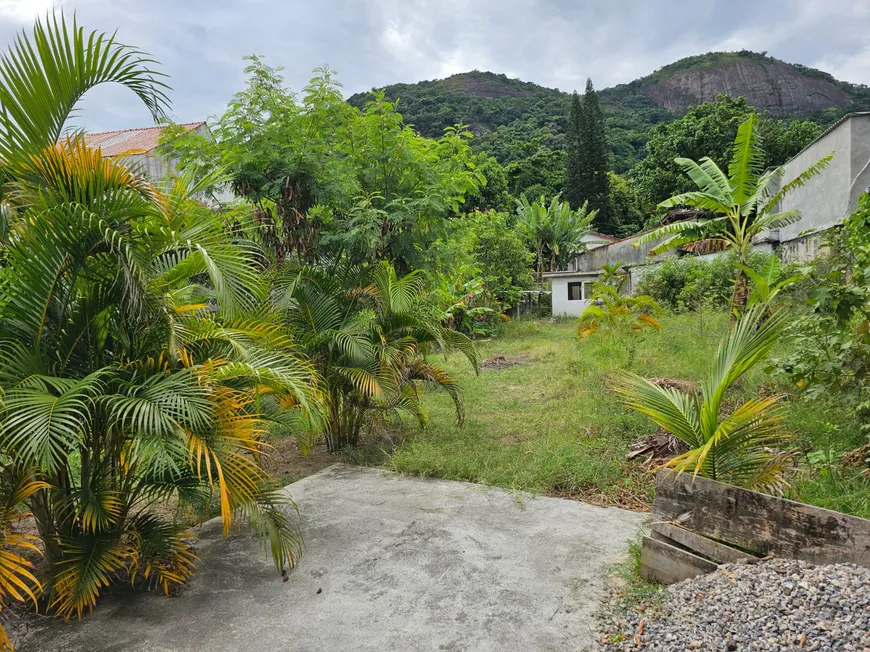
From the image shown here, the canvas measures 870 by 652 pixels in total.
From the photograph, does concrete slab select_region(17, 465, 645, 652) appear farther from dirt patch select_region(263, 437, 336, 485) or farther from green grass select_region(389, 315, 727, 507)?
dirt patch select_region(263, 437, 336, 485)

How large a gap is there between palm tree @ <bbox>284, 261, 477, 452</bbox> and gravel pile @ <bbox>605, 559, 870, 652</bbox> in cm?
341

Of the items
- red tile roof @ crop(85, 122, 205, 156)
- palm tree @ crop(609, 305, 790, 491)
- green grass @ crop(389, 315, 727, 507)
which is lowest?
green grass @ crop(389, 315, 727, 507)

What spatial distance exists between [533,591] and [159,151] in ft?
19.4

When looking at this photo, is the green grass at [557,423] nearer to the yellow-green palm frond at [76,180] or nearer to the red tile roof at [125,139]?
the yellow-green palm frond at [76,180]

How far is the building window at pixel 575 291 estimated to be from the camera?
76.1 feet

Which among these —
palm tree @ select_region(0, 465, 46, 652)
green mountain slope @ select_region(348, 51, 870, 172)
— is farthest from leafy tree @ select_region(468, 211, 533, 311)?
palm tree @ select_region(0, 465, 46, 652)

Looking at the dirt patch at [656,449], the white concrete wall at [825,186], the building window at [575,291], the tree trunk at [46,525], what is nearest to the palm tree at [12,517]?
the tree trunk at [46,525]

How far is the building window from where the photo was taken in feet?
76.1

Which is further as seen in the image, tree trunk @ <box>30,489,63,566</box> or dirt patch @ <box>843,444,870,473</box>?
dirt patch @ <box>843,444,870,473</box>

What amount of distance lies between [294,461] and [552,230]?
22245mm

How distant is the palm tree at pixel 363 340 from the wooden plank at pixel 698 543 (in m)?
3.03

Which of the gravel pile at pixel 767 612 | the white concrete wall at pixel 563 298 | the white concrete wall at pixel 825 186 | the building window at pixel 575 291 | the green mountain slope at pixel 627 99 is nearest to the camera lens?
the gravel pile at pixel 767 612

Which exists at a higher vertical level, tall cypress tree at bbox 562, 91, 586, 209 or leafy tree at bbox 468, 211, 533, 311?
tall cypress tree at bbox 562, 91, 586, 209

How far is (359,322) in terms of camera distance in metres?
5.92
